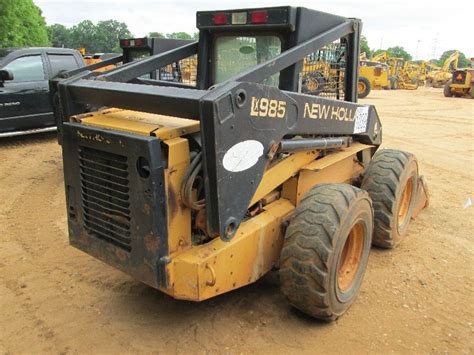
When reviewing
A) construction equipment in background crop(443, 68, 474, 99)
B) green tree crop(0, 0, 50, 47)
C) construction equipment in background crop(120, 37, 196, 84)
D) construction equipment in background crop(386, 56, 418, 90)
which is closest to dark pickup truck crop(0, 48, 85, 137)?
construction equipment in background crop(120, 37, 196, 84)

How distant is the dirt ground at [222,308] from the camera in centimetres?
312

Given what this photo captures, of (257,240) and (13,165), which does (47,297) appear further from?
(13,165)

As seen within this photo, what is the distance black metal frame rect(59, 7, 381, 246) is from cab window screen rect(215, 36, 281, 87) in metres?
0.09

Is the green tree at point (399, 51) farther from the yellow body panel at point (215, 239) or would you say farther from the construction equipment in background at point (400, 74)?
the yellow body panel at point (215, 239)

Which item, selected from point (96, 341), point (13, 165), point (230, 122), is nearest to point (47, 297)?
point (96, 341)

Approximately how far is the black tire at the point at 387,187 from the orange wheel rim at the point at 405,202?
23cm

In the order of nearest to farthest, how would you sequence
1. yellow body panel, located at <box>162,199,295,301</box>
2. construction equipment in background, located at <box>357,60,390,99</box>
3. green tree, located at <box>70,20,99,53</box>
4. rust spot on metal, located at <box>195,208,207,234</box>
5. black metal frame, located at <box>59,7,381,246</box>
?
black metal frame, located at <box>59,7,381,246</box>, yellow body panel, located at <box>162,199,295,301</box>, rust spot on metal, located at <box>195,208,207,234</box>, construction equipment in background, located at <box>357,60,390,99</box>, green tree, located at <box>70,20,99,53</box>

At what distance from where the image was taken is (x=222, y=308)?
3479 millimetres

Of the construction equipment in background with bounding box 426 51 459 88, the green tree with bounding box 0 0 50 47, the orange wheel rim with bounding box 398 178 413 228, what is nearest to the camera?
the orange wheel rim with bounding box 398 178 413 228

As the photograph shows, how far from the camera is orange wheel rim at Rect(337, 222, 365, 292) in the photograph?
3.54m

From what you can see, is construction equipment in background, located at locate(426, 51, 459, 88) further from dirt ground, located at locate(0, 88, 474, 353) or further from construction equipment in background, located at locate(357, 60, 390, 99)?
dirt ground, located at locate(0, 88, 474, 353)

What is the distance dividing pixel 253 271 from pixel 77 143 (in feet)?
4.67

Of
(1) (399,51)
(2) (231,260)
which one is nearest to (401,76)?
(2) (231,260)

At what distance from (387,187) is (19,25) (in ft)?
82.6
